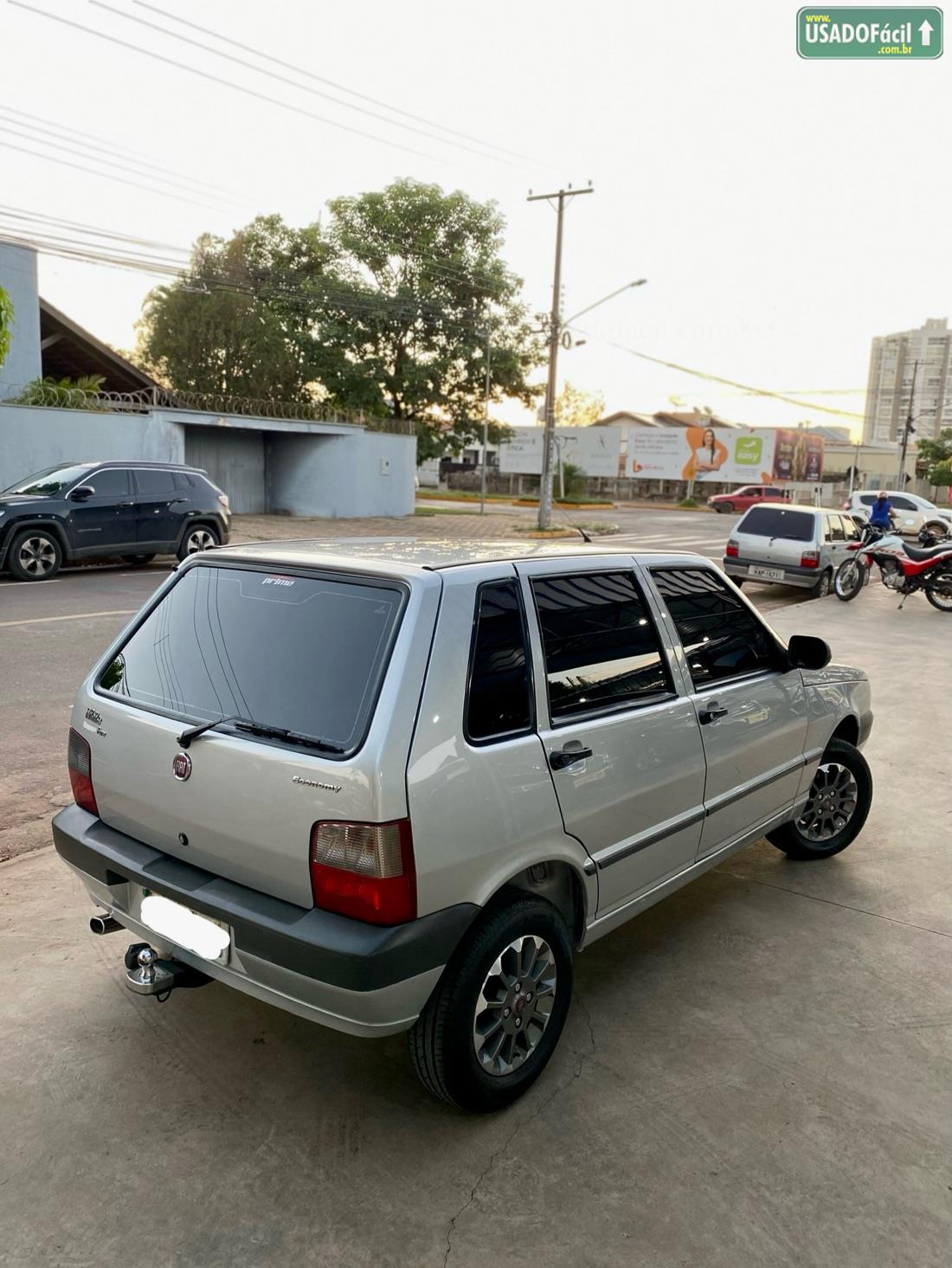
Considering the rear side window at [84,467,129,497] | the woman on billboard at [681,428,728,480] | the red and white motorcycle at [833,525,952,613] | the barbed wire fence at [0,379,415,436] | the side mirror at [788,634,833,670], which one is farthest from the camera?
the woman on billboard at [681,428,728,480]

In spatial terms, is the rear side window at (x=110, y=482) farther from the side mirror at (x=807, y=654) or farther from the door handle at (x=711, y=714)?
the door handle at (x=711, y=714)

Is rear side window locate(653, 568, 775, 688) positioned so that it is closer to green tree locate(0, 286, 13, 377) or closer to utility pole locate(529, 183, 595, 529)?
green tree locate(0, 286, 13, 377)

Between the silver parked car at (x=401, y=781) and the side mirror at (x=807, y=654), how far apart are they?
0.75 metres

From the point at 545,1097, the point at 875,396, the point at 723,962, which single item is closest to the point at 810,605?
the point at 723,962

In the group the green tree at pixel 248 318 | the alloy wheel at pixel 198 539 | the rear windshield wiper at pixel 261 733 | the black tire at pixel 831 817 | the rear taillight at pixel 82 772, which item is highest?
the green tree at pixel 248 318

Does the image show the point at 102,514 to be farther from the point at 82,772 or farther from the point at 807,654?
the point at 807,654

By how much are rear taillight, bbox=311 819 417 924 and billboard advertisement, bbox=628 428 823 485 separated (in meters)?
60.3

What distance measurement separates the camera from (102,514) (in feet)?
46.0

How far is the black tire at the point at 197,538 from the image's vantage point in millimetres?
15188

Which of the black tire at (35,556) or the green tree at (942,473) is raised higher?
the green tree at (942,473)

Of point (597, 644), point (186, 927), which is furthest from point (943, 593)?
point (186, 927)

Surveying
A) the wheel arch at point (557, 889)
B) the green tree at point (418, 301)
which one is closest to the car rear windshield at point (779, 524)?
the wheel arch at point (557, 889)

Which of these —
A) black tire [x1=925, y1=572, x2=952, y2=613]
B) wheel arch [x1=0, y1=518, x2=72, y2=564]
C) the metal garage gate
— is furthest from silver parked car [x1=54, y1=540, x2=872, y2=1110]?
the metal garage gate

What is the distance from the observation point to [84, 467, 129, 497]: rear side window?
14.0 metres
